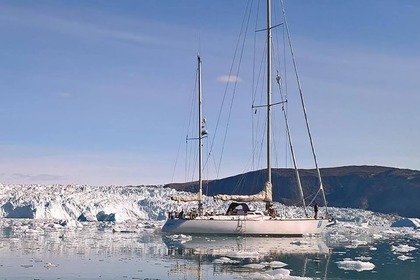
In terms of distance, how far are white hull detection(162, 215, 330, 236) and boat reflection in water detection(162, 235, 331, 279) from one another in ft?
1.35

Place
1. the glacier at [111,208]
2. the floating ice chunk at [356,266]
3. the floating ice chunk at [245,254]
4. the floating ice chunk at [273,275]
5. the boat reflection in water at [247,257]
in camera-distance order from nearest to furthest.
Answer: the floating ice chunk at [273,275], the boat reflection in water at [247,257], the floating ice chunk at [356,266], the floating ice chunk at [245,254], the glacier at [111,208]

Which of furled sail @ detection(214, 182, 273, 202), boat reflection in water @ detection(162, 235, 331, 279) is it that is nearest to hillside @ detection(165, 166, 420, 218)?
furled sail @ detection(214, 182, 273, 202)

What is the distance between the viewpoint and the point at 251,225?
26969 mm

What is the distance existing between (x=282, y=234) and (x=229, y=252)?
7793 mm

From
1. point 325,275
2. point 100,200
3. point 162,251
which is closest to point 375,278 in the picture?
point 325,275

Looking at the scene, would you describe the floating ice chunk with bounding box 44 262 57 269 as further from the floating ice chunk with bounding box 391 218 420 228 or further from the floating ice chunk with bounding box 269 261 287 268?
the floating ice chunk with bounding box 391 218 420 228

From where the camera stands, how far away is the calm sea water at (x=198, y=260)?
14.4m

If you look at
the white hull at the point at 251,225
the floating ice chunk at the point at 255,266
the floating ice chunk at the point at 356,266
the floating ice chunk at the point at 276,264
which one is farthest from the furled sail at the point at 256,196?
the floating ice chunk at the point at 255,266

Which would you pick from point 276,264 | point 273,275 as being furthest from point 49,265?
point 276,264

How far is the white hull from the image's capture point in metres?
26.9

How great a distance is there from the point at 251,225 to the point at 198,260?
9.71 m

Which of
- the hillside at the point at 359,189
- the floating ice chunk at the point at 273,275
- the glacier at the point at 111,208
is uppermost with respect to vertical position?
the hillside at the point at 359,189

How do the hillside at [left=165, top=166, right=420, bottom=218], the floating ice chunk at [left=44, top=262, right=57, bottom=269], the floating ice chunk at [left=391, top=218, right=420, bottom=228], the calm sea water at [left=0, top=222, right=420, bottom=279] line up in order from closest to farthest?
the calm sea water at [left=0, top=222, right=420, bottom=279]
the floating ice chunk at [left=44, top=262, right=57, bottom=269]
the floating ice chunk at [left=391, top=218, right=420, bottom=228]
the hillside at [left=165, top=166, right=420, bottom=218]

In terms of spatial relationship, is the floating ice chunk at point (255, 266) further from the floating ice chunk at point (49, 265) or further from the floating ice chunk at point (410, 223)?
the floating ice chunk at point (410, 223)
